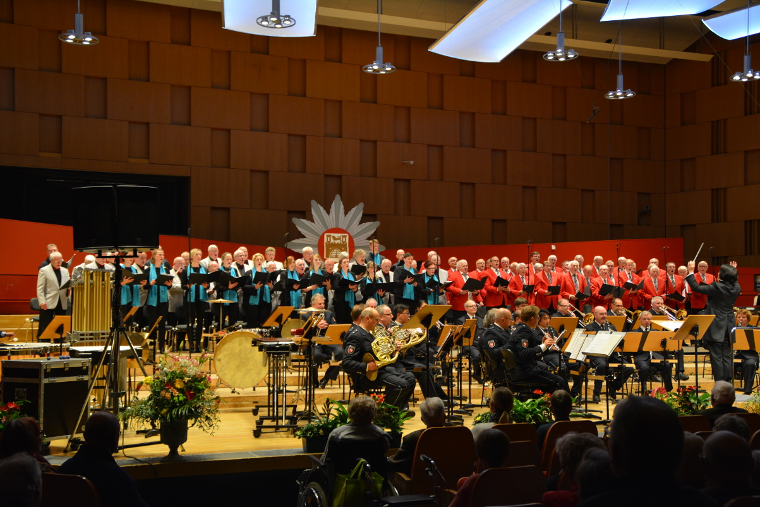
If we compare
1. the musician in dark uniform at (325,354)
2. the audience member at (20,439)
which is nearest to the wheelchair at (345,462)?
the audience member at (20,439)

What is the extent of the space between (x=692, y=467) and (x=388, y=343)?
4469mm

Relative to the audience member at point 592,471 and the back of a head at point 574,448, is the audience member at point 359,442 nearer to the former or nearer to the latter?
the back of a head at point 574,448

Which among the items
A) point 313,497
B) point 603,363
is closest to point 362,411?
point 313,497

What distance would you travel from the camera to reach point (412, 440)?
4352 mm

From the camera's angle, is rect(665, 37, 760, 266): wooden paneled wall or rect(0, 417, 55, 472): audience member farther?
rect(665, 37, 760, 266): wooden paneled wall

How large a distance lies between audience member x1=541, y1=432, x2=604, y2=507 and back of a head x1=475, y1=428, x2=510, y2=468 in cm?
32

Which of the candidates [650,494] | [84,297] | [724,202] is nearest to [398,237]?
[724,202]

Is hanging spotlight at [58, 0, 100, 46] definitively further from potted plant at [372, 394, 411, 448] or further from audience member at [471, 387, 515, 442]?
audience member at [471, 387, 515, 442]

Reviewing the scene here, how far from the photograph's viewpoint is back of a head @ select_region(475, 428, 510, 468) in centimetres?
329

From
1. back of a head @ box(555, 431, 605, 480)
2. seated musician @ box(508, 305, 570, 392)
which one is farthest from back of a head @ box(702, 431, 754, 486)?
seated musician @ box(508, 305, 570, 392)

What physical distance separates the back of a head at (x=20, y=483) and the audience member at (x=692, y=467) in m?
2.31

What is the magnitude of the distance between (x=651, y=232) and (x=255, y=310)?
1168 centimetres

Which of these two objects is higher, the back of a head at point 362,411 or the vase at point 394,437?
the back of a head at point 362,411

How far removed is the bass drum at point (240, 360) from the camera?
23.2 ft
